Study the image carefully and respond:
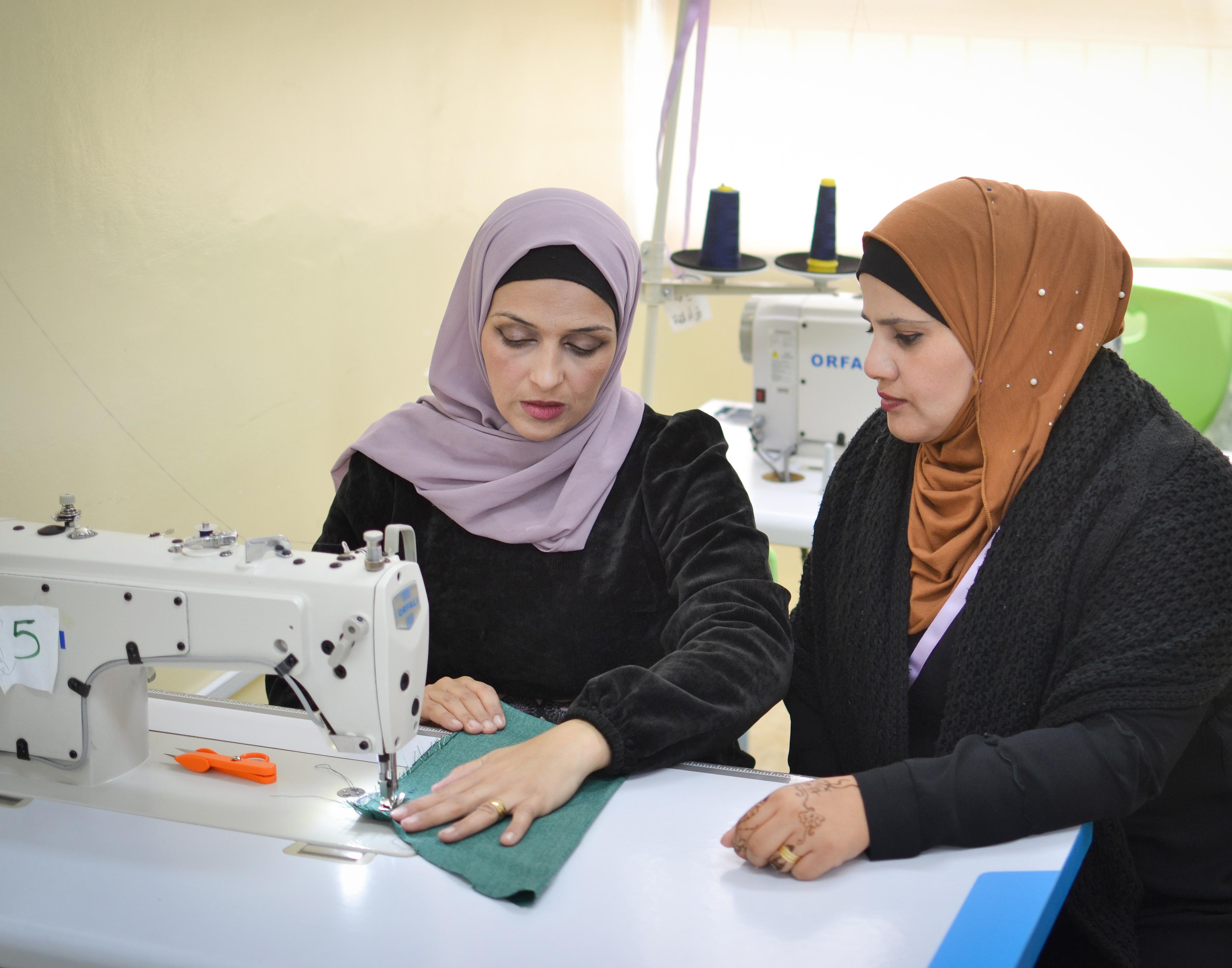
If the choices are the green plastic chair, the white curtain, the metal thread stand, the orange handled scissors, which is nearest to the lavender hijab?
the orange handled scissors

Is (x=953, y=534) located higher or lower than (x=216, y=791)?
higher

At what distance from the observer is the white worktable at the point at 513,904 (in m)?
0.92

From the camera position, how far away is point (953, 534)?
146cm


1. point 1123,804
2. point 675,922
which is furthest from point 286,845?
point 1123,804

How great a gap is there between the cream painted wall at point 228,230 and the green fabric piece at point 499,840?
1481mm

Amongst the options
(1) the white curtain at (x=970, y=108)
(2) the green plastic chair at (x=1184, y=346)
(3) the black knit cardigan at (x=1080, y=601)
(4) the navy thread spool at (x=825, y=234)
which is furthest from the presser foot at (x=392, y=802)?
(1) the white curtain at (x=970, y=108)

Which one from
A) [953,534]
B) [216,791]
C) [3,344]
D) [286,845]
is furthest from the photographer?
[3,344]

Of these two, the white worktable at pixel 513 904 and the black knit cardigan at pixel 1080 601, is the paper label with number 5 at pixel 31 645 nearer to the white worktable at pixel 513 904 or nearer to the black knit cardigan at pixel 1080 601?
the white worktable at pixel 513 904

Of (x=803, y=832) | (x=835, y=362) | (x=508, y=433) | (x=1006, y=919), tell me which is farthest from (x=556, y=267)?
(x=835, y=362)

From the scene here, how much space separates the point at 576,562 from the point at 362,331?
207cm

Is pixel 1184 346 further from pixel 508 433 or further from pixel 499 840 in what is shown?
pixel 499 840

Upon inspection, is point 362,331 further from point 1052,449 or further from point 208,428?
point 1052,449

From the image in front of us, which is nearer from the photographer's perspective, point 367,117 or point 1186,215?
point 367,117

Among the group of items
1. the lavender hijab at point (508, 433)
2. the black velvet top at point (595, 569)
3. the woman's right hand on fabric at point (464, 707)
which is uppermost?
the lavender hijab at point (508, 433)
